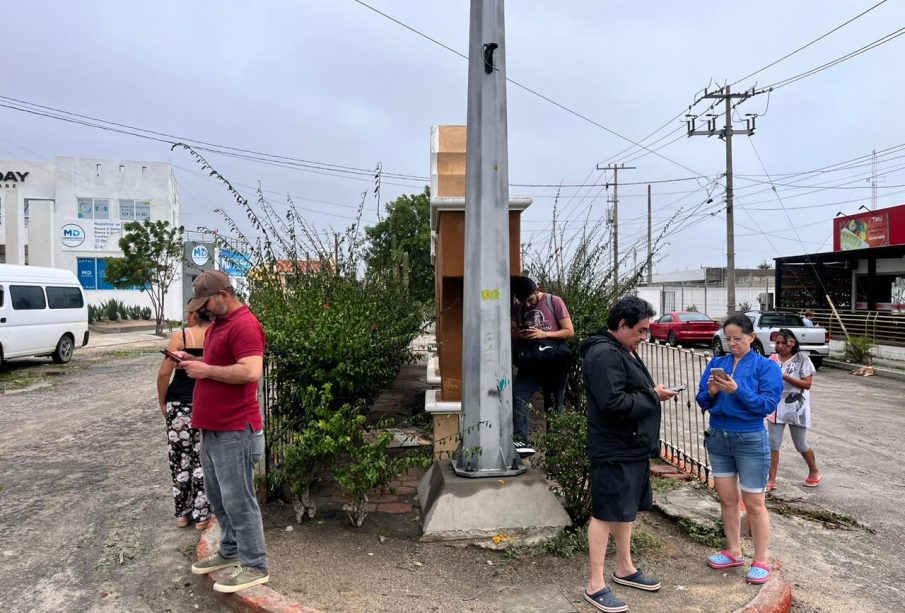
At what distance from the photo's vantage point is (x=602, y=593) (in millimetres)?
3434

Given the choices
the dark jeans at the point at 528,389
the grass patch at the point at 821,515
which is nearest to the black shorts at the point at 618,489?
the dark jeans at the point at 528,389

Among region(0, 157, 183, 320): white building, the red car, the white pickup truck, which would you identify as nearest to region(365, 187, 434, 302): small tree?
the red car

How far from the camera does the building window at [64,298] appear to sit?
50.0 feet

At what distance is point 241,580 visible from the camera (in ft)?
11.8

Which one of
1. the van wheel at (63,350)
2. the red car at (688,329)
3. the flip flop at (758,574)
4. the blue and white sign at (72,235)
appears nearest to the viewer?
the flip flop at (758,574)

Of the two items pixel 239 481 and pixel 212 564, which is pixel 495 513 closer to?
pixel 239 481

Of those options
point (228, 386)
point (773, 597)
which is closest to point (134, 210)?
point (228, 386)

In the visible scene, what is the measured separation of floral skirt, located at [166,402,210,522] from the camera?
4.64m

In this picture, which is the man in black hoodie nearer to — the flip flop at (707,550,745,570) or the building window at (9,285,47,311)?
the flip flop at (707,550,745,570)

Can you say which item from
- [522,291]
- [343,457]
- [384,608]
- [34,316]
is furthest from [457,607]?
[34,316]

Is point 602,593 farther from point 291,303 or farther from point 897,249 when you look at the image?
point 897,249

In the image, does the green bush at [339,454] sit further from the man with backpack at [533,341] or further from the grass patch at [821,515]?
the grass patch at [821,515]

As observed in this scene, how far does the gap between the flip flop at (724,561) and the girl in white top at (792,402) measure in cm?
212

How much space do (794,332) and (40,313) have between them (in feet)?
58.8
